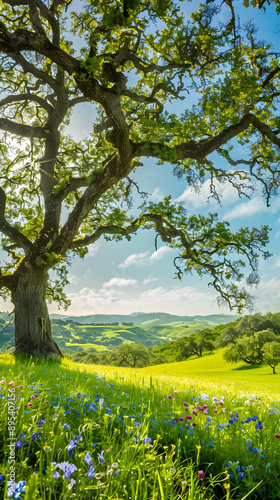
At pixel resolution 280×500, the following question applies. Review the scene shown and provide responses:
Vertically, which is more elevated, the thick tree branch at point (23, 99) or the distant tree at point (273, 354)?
the thick tree branch at point (23, 99)

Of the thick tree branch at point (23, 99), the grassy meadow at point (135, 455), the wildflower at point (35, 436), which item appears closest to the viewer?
the grassy meadow at point (135, 455)

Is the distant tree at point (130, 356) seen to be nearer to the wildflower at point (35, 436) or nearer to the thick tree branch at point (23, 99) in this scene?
A: the thick tree branch at point (23, 99)

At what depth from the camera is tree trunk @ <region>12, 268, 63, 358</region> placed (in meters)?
12.5

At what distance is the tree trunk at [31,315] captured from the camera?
12531mm

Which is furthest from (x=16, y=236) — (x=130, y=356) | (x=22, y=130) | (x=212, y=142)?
Answer: (x=130, y=356)

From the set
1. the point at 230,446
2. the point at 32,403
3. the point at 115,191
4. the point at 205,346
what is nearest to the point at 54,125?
the point at 115,191

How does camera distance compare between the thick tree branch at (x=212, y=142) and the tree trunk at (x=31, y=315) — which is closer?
the thick tree branch at (x=212, y=142)

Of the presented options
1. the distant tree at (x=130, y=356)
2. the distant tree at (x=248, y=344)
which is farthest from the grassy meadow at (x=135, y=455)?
the distant tree at (x=130, y=356)

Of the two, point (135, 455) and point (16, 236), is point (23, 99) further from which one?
point (135, 455)

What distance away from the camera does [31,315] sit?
12.7 metres

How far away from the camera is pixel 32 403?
325cm

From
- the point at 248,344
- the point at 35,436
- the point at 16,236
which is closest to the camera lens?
the point at 35,436

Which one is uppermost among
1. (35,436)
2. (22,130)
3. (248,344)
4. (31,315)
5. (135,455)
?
(22,130)

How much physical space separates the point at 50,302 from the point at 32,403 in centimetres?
1775
